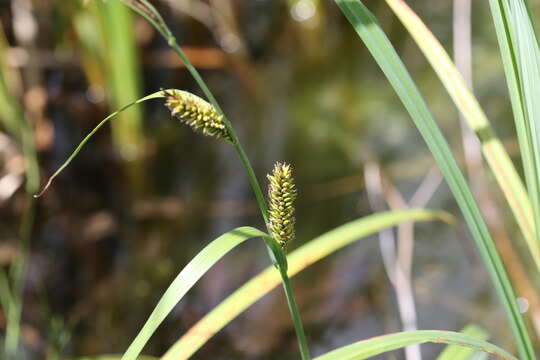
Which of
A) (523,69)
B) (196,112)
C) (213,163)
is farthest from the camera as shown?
(213,163)

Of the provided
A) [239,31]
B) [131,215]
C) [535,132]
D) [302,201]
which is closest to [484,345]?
[535,132]

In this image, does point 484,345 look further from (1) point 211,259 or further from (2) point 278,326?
(2) point 278,326

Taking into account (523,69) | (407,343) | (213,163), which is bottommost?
(407,343)

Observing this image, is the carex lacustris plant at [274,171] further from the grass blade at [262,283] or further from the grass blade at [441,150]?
the grass blade at [262,283]

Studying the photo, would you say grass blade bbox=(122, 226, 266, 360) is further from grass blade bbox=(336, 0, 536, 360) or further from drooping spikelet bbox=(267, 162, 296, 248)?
grass blade bbox=(336, 0, 536, 360)

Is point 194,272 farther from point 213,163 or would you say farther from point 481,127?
point 213,163

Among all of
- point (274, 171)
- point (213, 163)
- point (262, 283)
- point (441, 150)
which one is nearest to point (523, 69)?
point (441, 150)

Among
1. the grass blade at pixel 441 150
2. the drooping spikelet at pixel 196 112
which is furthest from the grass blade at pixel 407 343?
the drooping spikelet at pixel 196 112
